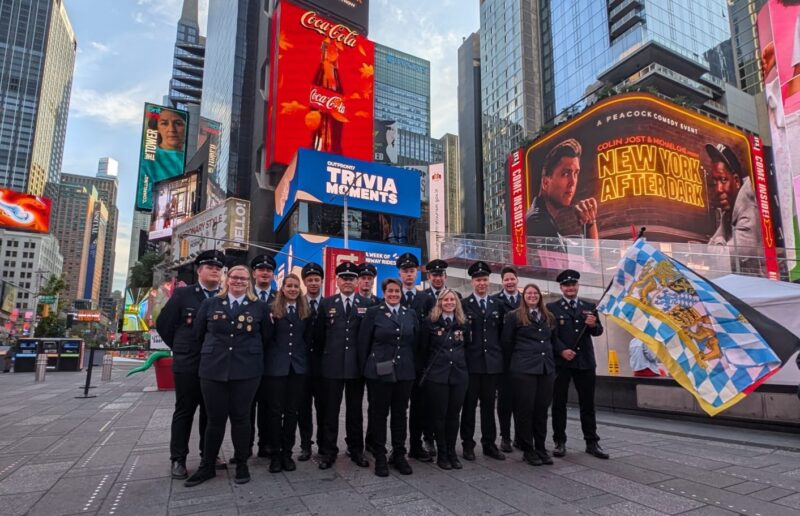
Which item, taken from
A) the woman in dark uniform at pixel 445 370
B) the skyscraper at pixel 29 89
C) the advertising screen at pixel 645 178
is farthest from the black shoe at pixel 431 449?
the skyscraper at pixel 29 89

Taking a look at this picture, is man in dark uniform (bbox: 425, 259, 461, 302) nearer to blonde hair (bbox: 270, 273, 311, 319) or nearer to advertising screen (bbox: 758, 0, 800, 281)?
blonde hair (bbox: 270, 273, 311, 319)

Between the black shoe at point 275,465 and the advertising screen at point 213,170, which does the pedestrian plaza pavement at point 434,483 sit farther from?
the advertising screen at point 213,170

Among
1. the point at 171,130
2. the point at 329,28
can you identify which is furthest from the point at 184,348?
the point at 171,130

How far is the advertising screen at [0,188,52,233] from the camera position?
5159 centimetres

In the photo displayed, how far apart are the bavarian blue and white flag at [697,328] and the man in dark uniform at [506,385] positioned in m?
1.18

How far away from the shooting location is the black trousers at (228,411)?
4.62 meters

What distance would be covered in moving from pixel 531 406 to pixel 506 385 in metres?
0.46

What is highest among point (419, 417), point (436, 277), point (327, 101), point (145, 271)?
point (327, 101)

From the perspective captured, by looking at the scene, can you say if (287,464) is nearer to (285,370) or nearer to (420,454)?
(285,370)

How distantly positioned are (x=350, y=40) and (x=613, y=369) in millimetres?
44515

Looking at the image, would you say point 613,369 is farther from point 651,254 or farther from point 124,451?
point 124,451

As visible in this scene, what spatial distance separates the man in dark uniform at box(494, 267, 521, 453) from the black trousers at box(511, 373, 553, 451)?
0.24 meters

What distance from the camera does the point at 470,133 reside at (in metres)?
96.1

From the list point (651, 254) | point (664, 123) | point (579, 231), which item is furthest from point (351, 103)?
point (651, 254)
